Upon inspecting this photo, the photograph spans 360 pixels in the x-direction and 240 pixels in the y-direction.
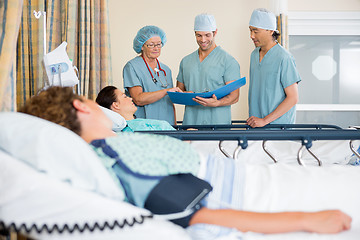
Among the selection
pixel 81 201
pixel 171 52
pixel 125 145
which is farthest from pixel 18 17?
pixel 171 52

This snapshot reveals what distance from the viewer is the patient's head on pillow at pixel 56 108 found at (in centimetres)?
106

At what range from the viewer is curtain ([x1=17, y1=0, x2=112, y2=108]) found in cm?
223

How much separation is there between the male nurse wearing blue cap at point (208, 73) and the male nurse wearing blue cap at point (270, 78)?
0.18 metres

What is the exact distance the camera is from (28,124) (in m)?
0.92

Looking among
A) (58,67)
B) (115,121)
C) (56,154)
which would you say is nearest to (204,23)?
(115,121)

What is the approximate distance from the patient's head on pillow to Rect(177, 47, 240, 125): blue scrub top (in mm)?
1797

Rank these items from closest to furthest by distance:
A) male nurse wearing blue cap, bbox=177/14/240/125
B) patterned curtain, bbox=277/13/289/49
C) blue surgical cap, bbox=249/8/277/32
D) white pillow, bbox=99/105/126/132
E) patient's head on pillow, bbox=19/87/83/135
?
1. patient's head on pillow, bbox=19/87/83/135
2. white pillow, bbox=99/105/126/132
3. blue surgical cap, bbox=249/8/277/32
4. male nurse wearing blue cap, bbox=177/14/240/125
5. patterned curtain, bbox=277/13/289/49

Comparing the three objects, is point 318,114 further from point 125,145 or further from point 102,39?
point 125,145

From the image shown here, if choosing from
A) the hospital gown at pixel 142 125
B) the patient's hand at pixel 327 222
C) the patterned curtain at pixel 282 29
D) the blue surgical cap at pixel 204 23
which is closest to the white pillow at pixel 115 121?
the hospital gown at pixel 142 125

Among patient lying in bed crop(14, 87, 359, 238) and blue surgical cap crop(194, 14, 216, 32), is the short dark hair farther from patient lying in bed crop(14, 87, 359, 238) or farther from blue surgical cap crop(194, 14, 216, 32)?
patient lying in bed crop(14, 87, 359, 238)

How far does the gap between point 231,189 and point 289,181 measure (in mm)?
187

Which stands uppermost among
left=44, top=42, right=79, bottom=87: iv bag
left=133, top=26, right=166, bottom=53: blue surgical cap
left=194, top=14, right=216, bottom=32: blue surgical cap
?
left=194, top=14, right=216, bottom=32: blue surgical cap

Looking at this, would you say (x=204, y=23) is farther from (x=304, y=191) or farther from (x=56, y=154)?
(x=56, y=154)

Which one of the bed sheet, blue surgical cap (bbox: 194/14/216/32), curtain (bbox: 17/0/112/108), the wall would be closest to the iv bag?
curtain (bbox: 17/0/112/108)
